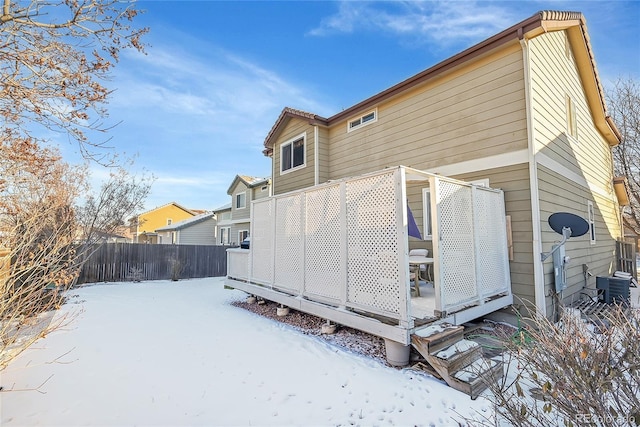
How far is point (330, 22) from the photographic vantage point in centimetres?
879

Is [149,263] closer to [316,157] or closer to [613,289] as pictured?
[316,157]

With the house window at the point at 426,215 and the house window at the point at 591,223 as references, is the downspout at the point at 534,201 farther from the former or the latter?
the house window at the point at 591,223

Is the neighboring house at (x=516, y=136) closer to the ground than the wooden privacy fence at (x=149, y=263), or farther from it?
farther from it

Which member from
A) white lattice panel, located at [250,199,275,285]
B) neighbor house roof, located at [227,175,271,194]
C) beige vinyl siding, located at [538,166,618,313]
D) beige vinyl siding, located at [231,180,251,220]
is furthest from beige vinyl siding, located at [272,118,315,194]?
beige vinyl siding, located at [231,180,251,220]

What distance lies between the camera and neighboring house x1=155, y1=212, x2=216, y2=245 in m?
26.2

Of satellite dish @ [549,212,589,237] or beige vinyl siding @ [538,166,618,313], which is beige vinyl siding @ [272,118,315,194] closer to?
beige vinyl siding @ [538,166,618,313]

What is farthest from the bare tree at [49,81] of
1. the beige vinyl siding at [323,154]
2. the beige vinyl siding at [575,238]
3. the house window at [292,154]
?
the house window at [292,154]

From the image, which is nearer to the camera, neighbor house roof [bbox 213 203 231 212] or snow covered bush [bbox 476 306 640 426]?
snow covered bush [bbox 476 306 640 426]

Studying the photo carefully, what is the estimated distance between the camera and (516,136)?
5.87m

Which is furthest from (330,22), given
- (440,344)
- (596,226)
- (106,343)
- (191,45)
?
(596,226)

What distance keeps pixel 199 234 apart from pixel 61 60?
2506 centimetres

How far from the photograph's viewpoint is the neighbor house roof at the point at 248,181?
19859 millimetres

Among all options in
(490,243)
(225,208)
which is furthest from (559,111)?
(225,208)

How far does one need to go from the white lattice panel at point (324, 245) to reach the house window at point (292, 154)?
17.9 ft
